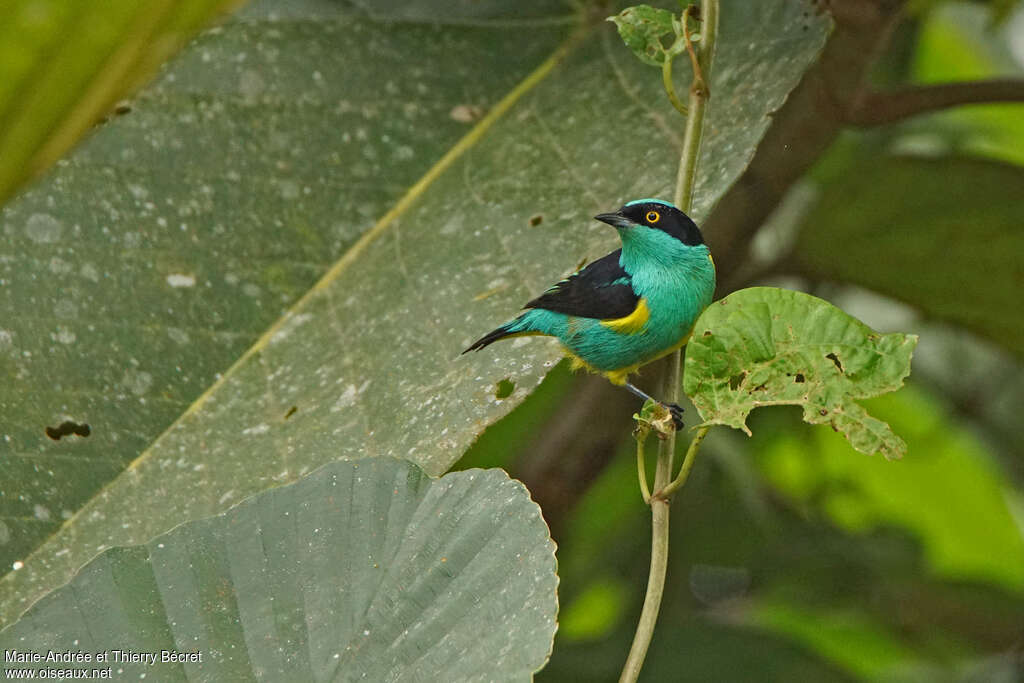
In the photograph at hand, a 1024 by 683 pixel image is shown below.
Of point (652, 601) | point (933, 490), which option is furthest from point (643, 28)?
point (933, 490)

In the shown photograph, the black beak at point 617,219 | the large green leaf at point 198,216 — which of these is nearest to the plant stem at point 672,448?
the black beak at point 617,219

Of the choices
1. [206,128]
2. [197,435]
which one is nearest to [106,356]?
[197,435]

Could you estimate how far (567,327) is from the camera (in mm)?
1330

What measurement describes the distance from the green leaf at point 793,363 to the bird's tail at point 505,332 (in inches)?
14.8

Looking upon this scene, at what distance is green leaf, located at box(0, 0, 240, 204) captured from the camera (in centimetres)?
66

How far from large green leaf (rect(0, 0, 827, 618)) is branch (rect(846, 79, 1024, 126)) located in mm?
337

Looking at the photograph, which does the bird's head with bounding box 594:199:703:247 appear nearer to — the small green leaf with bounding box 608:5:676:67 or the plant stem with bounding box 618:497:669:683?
Answer: the small green leaf with bounding box 608:5:676:67

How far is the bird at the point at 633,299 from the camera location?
126cm

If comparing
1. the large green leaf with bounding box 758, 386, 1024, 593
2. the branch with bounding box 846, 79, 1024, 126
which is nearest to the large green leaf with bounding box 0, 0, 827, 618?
the branch with bounding box 846, 79, 1024, 126

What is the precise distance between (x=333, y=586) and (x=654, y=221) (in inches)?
21.5

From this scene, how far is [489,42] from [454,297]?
482 mm

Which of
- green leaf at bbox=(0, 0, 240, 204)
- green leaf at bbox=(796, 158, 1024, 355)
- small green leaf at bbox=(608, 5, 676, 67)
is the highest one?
green leaf at bbox=(0, 0, 240, 204)

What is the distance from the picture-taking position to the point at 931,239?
224 centimetres

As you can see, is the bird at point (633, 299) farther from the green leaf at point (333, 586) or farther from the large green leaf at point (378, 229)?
the green leaf at point (333, 586)
